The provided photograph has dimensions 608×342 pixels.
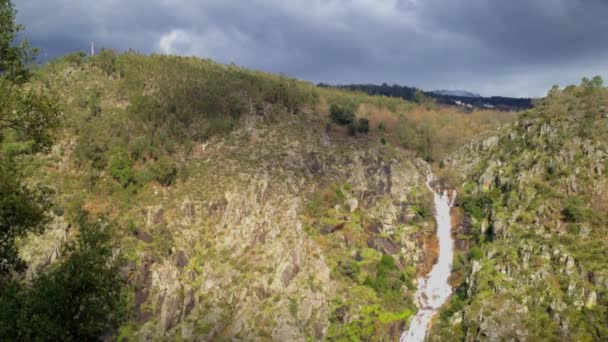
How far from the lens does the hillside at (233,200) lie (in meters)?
45.9

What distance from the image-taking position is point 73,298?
18.7 metres

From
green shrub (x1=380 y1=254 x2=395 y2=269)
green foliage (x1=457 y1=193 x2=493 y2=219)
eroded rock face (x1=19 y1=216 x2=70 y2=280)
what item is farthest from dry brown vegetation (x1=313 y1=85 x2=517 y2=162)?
eroded rock face (x1=19 y1=216 x2=70 y2=280)

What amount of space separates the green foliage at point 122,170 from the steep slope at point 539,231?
4304cm

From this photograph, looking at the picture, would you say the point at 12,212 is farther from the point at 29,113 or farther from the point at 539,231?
the point at 539,231

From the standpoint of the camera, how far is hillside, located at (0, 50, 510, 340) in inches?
1809

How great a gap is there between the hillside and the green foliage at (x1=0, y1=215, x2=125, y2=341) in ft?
43.7

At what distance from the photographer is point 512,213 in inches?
2309

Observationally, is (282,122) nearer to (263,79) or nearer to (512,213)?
(263,79)

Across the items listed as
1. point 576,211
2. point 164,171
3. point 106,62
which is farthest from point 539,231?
point 106,62

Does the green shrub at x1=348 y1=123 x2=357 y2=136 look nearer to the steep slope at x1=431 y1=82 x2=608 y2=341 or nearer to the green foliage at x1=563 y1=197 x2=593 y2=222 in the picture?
the steep slope at x1=431 y1=82 x2=608 y2=341

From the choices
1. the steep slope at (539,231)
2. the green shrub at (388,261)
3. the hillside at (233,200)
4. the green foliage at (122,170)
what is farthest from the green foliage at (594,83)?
the green foliage at (122,170)

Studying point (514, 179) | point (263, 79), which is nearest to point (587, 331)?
point (514, 179)

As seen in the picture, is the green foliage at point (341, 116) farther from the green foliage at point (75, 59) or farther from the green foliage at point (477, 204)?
the green foliage at point (75, 59)

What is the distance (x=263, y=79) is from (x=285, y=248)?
50767 millimetres
